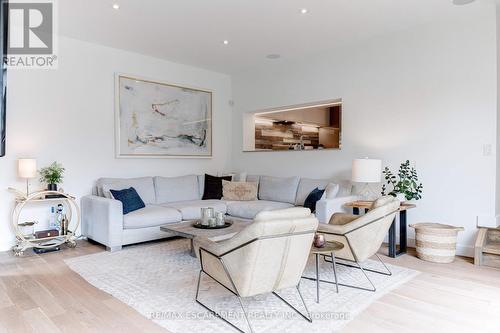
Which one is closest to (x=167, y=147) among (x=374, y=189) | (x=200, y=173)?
(x=200, y=173)

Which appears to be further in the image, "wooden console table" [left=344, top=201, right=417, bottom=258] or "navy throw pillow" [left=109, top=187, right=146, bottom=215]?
"navy throw pillow" [left=109, top=187, right=146, bottom=215]

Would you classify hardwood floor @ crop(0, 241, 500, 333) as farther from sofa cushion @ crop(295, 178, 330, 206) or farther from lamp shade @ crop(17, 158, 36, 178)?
sofa cushion @ crop(295, 178, 330, 206)

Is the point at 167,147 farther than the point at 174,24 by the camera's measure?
Yes

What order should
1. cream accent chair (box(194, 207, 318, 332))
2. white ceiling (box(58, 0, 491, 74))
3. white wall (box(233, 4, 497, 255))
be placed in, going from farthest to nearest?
white wall (box(233, 4, 497, 255)), white ceiling (box(58, 0, 491, 74)), cream accent chair (box(194, 207, 318, 332))

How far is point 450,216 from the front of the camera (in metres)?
3.96

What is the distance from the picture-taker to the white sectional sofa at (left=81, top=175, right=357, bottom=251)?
13.2ft

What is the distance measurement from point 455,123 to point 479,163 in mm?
531

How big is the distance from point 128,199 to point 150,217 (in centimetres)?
39

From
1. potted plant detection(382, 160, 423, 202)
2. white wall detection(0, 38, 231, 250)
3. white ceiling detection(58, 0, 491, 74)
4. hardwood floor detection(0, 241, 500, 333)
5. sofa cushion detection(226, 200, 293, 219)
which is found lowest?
hardwood floor detection(0, 241, 500, 333)

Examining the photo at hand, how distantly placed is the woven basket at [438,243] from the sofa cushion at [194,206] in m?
2.69

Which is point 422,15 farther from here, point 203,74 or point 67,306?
point 67,306

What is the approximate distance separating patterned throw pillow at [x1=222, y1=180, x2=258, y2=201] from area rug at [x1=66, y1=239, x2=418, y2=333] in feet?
5.47

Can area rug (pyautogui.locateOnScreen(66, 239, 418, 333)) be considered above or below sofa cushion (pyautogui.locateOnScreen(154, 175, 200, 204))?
below
